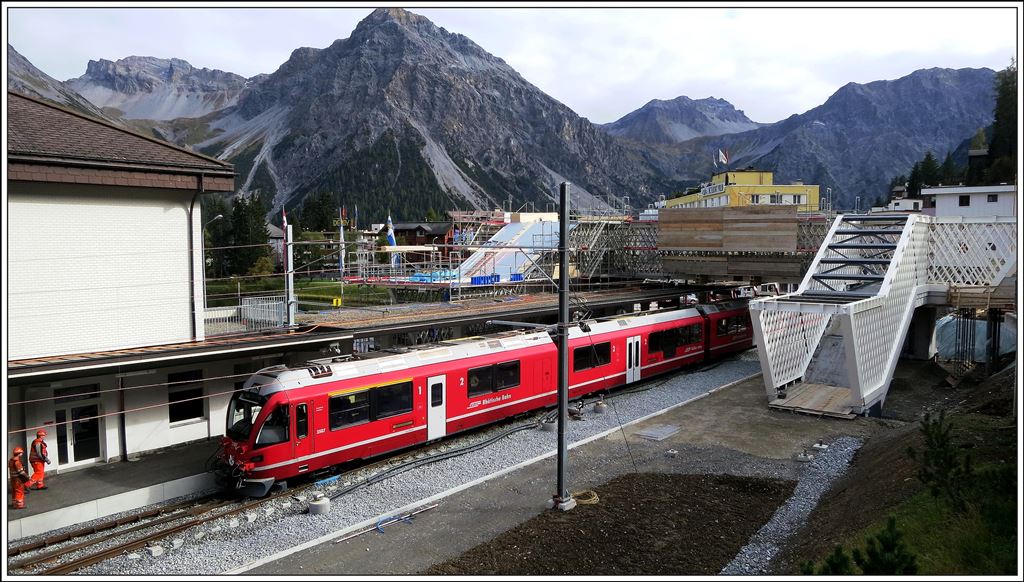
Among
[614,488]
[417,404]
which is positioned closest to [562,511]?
[614,488]

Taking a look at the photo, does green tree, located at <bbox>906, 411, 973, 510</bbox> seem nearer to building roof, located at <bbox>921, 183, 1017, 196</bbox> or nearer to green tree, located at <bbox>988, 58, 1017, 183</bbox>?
building roof, located at <bbox>921, 183, 1017, 196</bbox>

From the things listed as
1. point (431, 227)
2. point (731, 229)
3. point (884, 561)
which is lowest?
point (884, 561)

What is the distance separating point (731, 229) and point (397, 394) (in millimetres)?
22700

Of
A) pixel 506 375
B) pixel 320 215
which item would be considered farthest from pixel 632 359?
pixel 320 215

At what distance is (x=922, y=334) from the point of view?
31531mm

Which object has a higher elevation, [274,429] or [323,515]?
[274,429]

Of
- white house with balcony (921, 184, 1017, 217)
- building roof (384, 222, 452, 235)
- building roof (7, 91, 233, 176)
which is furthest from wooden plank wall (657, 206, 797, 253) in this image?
building roof (384, 222, 452, 235)

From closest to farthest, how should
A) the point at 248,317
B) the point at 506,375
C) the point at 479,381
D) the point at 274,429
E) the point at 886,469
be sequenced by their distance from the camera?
1. the point at 886,469
2. the point at 274,429
3. the point at 479,381
4. the point at 248,317
5. the point at 506,375

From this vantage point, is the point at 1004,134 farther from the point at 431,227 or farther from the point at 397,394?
the point at 397,394

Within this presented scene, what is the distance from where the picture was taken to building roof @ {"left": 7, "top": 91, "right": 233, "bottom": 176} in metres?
15.0

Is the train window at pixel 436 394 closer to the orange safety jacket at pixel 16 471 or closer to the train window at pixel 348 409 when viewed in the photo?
the train window at pixel 348 409

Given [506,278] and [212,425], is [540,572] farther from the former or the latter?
[506,278]

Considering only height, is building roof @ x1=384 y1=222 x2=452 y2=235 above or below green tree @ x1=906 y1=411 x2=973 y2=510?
above

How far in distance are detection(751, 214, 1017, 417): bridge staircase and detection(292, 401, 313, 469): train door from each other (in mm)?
14438
